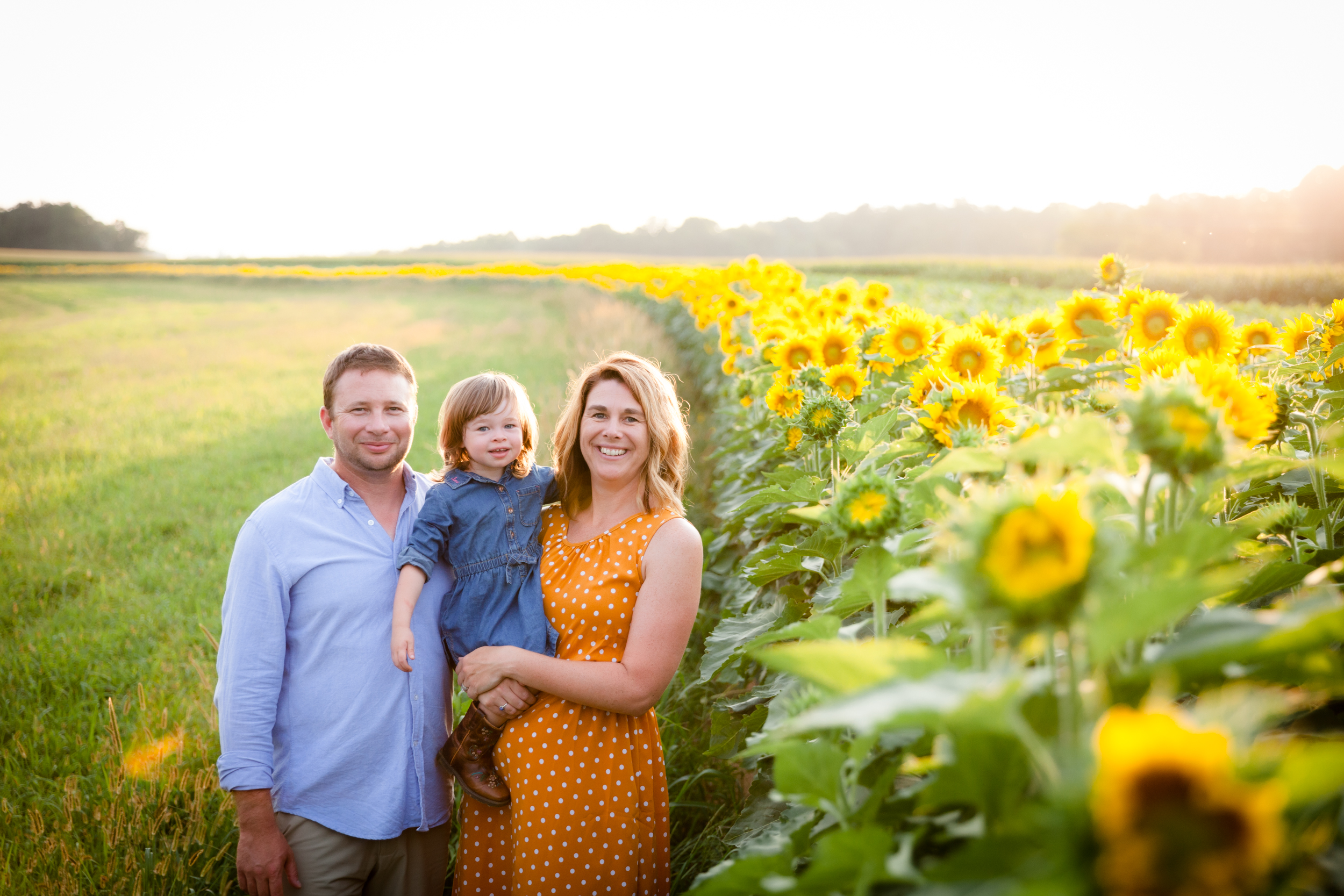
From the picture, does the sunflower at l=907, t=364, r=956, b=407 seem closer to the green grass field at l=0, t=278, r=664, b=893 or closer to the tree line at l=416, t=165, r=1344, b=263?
the green grass field at l=0, t=278, r=664, b=893

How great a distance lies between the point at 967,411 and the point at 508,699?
1462 millimetres

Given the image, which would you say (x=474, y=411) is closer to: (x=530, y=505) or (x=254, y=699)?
(x=530, y=505)

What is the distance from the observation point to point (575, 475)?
267 centimetres

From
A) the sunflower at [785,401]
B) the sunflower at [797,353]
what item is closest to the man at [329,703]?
the sunflower at [785,401]

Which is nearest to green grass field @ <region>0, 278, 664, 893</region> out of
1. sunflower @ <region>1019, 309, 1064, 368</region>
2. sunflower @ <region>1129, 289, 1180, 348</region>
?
sunflower @ <region>1019, 309, 1064, 368</region>

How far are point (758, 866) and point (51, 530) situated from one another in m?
8.00

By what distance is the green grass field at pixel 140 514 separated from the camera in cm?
286

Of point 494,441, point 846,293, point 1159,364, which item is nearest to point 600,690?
point 494,441

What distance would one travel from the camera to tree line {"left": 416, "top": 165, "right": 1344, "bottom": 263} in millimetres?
13656

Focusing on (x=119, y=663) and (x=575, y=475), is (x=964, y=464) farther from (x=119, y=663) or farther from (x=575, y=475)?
(x=119, y=663)

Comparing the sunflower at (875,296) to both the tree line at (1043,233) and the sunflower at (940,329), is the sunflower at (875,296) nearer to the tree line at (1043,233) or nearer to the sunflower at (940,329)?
the sunflower at (940,329)

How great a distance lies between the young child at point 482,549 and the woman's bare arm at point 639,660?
0.37 ft

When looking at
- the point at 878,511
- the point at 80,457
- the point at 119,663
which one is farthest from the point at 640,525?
the point at 80,457

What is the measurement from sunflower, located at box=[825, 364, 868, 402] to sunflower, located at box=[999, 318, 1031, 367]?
49cm
